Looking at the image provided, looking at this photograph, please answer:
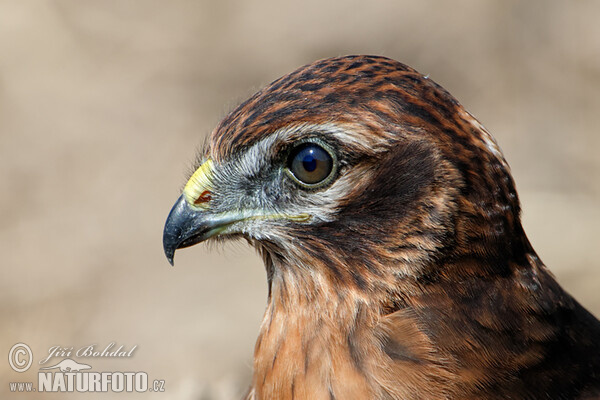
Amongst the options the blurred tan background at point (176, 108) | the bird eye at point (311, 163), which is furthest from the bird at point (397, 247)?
the blurred tan background at point (176, 108)

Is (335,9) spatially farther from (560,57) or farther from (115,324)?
(115,324)

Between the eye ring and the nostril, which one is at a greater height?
the eye ring

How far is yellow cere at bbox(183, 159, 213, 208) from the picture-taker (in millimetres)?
3238

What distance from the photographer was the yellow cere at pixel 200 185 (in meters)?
3.24

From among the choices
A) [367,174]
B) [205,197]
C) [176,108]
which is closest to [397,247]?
[367,174]

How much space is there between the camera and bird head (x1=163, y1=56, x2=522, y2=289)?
2.88 metres

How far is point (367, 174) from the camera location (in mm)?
2936

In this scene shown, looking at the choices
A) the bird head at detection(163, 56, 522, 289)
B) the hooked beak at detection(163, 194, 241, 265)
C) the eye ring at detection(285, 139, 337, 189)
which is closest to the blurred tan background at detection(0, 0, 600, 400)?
the hooked beak at detection(163, 194, 241, 265)

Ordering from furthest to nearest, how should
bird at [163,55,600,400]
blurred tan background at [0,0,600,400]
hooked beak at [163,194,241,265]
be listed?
1. blurred tan background at [0,0,600,400]
2. hooked beak at [163,194,241,265]
3. bird at [163,55,600,400]

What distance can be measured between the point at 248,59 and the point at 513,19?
3442 mm

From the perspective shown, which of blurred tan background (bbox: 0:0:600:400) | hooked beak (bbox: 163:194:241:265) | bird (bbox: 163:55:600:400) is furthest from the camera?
blurred tan background (bbox: 0:0:600:400)

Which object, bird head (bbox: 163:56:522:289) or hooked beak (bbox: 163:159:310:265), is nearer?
bird head (bbox: 163:56:522:289)

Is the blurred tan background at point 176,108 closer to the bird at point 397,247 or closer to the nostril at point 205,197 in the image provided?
the nostril at point 205,197

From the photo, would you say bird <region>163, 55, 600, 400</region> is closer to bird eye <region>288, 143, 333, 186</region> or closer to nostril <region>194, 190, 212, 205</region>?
bird eye <region>288, 143, 333, 186</region>
